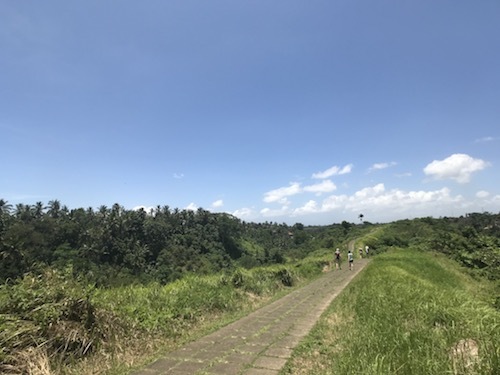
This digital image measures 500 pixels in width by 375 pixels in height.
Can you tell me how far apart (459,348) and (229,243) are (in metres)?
102

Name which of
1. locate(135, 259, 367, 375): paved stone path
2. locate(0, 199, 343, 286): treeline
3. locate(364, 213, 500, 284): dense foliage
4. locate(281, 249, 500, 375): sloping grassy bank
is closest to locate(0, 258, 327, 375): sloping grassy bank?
locate(135, 259, 367, 375): paved stone path

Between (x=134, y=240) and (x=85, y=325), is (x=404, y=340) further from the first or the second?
(x=134, y=240)

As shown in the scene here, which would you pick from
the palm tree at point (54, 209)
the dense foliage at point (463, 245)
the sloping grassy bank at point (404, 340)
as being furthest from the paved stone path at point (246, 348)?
the palm tree at point (54, 209)

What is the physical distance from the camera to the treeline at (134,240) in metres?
60.3

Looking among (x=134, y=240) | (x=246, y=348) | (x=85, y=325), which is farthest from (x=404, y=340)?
(x=134, y=240)

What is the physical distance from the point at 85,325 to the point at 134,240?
7694 cm

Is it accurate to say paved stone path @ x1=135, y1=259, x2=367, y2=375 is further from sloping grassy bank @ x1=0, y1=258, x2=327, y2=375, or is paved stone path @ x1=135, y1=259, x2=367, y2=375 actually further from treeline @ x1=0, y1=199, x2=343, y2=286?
treeline @ x1=0, y1=199, x2=343, y2=286

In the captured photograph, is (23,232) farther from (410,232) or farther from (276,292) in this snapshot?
(410,232)

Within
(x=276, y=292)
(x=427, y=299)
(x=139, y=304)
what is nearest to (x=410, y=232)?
(x=276, y=292)

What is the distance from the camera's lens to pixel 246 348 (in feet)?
20.3

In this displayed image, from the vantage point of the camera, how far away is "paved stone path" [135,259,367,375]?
5184mm

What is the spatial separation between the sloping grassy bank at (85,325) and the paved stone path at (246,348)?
45 cm

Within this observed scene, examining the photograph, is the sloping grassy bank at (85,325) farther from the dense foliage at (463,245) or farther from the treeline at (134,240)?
the treeline at (134,240)

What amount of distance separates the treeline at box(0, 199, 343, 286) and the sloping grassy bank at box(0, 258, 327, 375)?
1762 inches
